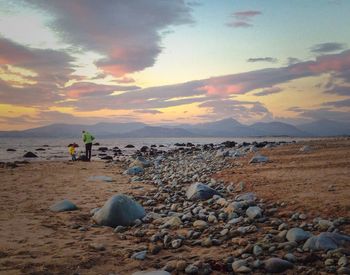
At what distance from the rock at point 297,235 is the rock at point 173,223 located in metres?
2.18

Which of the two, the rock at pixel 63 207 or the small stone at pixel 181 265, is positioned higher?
the small stone at pixel 181 265

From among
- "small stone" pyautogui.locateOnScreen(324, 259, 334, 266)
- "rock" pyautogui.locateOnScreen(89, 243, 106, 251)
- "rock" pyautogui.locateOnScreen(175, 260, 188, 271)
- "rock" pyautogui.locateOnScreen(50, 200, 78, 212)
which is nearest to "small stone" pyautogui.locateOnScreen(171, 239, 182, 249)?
"rock" pyautogui.locateOnScreen(175, 260, 188, 271)

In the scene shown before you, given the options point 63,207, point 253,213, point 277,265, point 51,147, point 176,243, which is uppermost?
point 253,213

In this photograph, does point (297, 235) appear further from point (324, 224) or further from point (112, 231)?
point (112, 231)

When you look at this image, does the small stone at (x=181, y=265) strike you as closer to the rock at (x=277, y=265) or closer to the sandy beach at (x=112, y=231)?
the sandy beach at (x=112, y=231)

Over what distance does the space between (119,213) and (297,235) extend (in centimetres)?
357

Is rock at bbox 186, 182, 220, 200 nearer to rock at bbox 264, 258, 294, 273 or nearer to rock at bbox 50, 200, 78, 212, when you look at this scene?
rock at bbox 50, 200, 78, 212

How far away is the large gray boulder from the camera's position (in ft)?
22.1

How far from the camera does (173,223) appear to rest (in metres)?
6.45

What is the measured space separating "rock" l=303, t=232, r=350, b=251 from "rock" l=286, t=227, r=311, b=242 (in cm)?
23

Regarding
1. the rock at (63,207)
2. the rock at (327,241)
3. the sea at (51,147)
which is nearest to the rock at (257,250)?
the rock at (327,241)

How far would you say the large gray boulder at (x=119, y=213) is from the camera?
6730 mm

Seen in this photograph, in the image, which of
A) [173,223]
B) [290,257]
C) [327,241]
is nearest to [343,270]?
[290,257]

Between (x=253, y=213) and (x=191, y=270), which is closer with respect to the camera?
(x=191, y=270)
